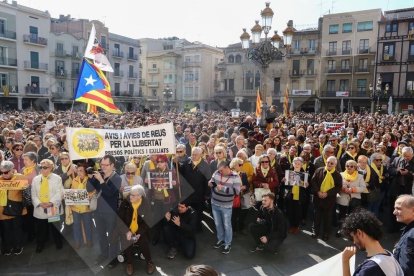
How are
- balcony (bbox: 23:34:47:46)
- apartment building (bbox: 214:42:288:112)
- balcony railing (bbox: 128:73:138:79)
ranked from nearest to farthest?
1. balcony (bbox: 23:34:47:46)
2. apartment building (bbox: 214:42:288:112)
3. balcony railing (bbox: 128:73:138:79)

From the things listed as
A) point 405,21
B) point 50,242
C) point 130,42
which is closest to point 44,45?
point 130,42

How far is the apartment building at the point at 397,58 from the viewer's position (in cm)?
3846

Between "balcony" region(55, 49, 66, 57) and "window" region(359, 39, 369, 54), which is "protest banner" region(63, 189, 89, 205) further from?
"window" region(359, 39, 369, 54)

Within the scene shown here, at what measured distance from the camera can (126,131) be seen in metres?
5.96

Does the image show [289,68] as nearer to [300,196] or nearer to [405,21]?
[405,21]

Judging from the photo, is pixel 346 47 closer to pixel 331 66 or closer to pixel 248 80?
pixel 331 66

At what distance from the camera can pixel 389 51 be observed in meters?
39.9

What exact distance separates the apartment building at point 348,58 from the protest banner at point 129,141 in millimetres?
39700

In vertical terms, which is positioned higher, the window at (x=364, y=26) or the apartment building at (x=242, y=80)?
the window at (x=364, y=26)

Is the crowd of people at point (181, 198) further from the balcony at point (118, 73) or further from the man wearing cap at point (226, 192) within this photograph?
the balcony at point (118, 73)

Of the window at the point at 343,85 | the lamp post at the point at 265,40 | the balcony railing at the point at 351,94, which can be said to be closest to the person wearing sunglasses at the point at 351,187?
the lamp post at the point at 265,40

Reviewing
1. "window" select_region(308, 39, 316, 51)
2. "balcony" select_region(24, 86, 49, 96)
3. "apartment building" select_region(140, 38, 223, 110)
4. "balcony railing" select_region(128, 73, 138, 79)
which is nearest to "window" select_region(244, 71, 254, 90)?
"apartment building" select_region(140, 38, 223, 110)

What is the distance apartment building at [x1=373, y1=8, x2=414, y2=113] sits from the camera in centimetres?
3846

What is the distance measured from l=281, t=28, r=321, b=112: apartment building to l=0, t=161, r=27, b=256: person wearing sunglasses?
42187 mm
